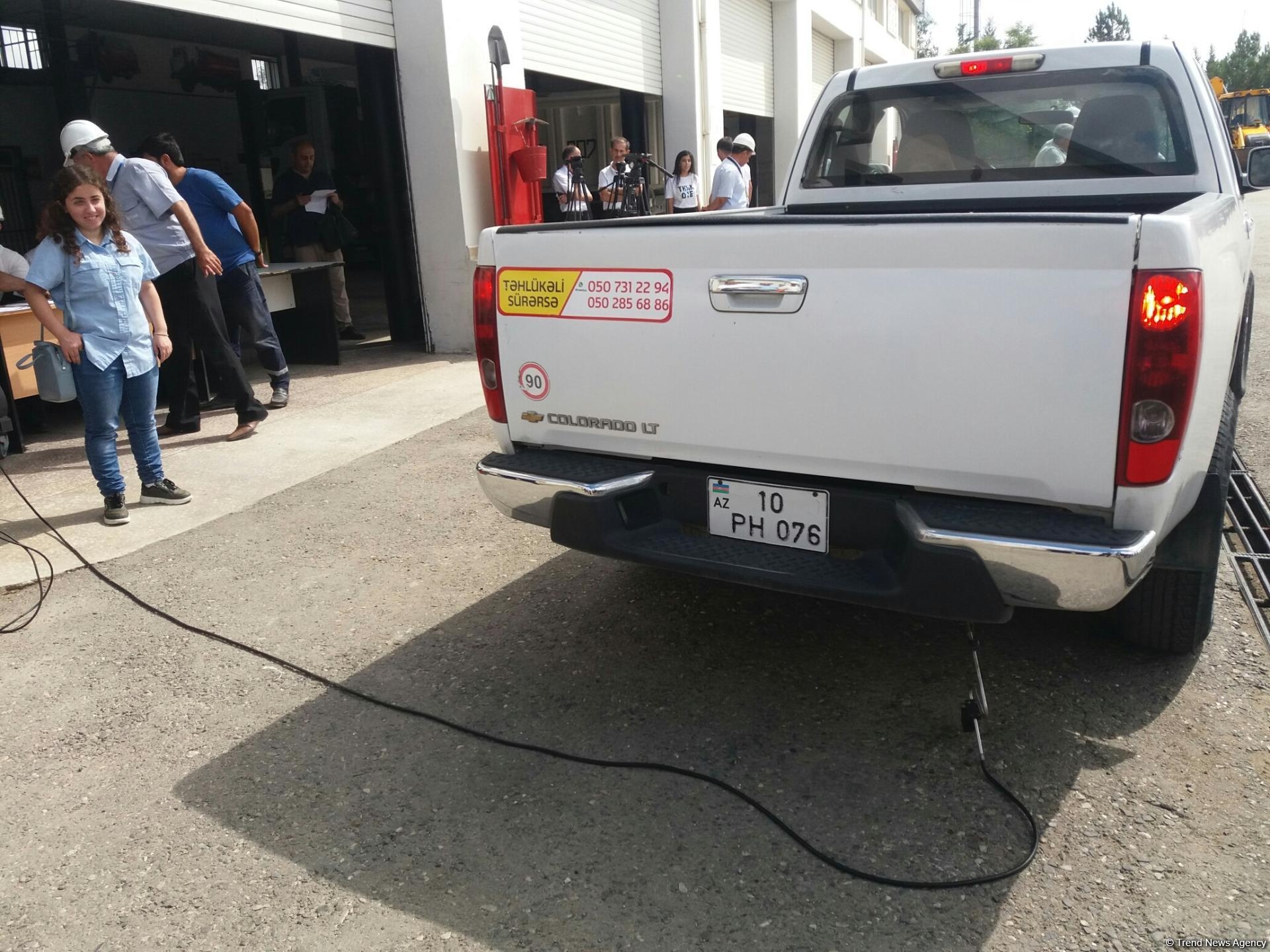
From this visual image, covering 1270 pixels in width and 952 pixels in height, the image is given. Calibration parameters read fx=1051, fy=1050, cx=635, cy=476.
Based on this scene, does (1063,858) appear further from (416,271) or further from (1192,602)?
(416,271)

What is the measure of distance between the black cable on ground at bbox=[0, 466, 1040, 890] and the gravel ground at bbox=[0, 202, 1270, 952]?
0.03m

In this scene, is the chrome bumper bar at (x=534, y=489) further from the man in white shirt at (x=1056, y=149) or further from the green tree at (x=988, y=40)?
the green tree at (x=988, y=40)

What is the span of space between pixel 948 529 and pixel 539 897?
1343 millimetres

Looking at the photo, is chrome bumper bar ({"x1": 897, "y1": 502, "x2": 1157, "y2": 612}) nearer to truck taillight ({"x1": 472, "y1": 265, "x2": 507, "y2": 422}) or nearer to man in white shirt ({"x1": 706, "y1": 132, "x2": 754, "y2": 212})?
truck taillight ({"x1": 472, "y1": 265, "x2": 507, "y2": 422})

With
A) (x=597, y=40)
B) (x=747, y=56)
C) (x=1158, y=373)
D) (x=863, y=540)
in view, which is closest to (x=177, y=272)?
(x=863, y=540)

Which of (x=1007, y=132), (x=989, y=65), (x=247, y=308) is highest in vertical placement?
(x=989, y=65)

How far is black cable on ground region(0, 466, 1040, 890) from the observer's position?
8.07ft

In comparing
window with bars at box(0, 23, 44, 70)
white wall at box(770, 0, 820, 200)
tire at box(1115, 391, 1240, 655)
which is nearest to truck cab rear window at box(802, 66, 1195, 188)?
tire at box(1115, 391, 1240, 655)

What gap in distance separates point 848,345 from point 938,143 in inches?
95.3

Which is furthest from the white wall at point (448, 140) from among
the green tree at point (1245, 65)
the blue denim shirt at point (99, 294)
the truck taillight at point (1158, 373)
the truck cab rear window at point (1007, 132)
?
the green tree at point (1245, 65)

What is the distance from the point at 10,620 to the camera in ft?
13.7

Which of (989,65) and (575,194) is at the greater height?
(989,65)

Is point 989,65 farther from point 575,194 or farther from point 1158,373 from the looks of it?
point 575,194

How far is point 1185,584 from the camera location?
3.28m
